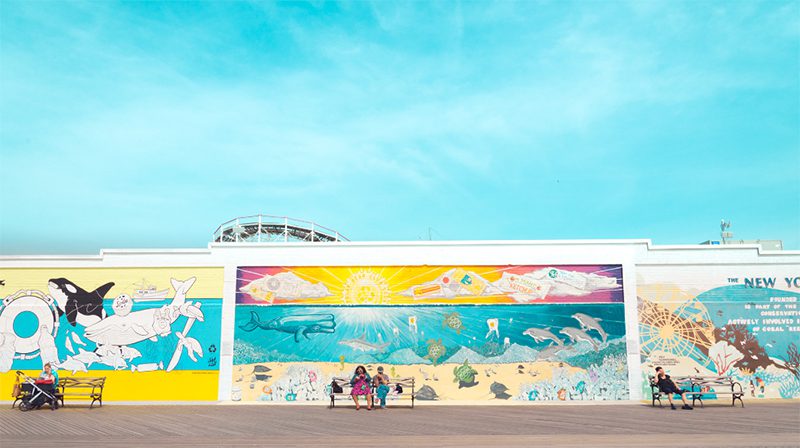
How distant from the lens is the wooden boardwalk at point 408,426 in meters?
11.8

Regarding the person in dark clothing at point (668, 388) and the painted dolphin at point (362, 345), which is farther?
the painted dolphin at point (362, 345)

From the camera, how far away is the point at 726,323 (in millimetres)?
21578

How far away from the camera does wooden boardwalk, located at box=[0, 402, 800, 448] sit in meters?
11.8

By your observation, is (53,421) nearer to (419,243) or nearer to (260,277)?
(260,277)

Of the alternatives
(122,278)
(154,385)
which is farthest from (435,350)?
(122,278)

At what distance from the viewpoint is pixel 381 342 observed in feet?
71.3

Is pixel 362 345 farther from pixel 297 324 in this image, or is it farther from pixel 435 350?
pixel 435 350

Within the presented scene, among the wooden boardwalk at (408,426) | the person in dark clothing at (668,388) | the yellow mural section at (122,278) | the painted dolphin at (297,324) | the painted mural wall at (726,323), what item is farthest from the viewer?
the yellow mural section at (122,278)

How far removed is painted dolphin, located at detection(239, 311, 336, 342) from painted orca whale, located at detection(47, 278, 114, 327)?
4946mm

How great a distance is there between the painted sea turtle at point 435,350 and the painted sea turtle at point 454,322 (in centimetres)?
59

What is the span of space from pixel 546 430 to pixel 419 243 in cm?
1000

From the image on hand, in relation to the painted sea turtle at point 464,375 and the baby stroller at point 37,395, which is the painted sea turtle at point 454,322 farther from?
the baby stroller at point 37,395

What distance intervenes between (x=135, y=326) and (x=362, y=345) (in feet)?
25.3

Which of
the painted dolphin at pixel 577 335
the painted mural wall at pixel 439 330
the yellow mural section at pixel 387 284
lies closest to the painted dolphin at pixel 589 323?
the painted mural wall at pixel 439 330
